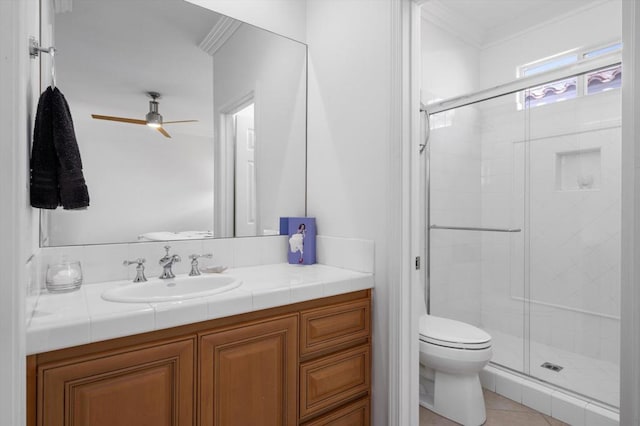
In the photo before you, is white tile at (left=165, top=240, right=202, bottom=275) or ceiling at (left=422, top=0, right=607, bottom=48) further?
ceiling at (left=422, top=0, right=607, bottom=48)

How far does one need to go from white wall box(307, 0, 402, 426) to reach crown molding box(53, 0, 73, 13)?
114 centimetres

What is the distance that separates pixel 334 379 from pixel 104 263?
106 cm

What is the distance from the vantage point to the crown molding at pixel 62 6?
1373 mm

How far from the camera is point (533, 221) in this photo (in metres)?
2.76

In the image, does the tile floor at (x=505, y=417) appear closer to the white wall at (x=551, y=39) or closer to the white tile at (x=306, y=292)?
the white tile at (x=306, y=292)

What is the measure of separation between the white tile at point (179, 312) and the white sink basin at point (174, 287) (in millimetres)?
45

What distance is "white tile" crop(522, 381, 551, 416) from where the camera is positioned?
77.2 inches

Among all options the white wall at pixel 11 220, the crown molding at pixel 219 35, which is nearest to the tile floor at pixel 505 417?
the white wall at pixel 11 220

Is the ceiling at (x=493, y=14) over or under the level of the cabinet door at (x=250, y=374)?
over

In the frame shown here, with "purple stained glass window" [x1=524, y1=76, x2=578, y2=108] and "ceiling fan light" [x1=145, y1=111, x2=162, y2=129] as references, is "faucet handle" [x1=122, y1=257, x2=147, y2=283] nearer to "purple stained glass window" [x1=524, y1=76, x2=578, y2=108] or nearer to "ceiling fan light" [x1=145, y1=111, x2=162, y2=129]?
"ceiling fan light" [x1=145, y1=111, x2=162, y2=129]

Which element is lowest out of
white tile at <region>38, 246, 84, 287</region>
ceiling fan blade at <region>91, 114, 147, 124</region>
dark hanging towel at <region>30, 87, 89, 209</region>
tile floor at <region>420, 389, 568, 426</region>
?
tile floor at <region>420, 389, 568, 426</region>

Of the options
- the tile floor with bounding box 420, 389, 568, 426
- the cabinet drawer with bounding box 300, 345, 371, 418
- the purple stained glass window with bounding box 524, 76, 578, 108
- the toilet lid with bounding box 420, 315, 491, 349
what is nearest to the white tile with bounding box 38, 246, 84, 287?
the cabinet drawer with bounding box 300, 345, 371, 418

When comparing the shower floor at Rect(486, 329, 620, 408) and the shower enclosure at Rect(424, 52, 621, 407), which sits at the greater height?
the shower enclosure at Rect(424, 52, 621, 407)

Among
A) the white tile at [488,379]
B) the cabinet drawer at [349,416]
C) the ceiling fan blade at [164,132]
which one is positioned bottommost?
the white tile at [488,379]
